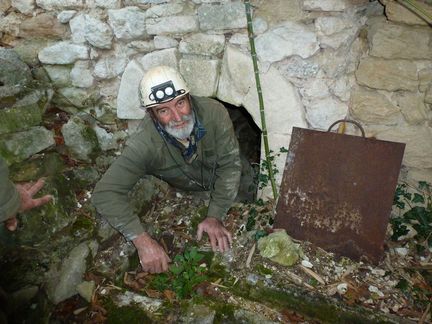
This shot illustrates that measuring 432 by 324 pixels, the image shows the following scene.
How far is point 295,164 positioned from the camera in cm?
288

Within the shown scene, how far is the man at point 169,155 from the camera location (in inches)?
109

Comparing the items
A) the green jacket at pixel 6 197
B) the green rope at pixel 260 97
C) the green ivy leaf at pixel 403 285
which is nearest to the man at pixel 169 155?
the green rope at pixel 260 97

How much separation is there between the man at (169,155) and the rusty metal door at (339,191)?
57 centimetres

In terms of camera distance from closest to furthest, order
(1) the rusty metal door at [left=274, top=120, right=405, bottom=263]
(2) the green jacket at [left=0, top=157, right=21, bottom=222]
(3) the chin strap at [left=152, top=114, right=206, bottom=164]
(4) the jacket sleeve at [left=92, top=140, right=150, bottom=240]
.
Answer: (2) the green jacket at [left=0, top=157, right=21, bottom=222] → (1) the rusty metal door at [left=274, top=120, right=405, bottom=263] → (4) the jacket sleeve at [left=92, top=140, right=150, bottom=240] → (3) the chin strap at [left=152, top=114, right=206, bottom=164]

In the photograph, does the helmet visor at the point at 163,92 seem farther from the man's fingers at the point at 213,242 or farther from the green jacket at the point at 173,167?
the man's fingers at the point at 213,242

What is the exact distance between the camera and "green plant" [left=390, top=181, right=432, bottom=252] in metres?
2.71

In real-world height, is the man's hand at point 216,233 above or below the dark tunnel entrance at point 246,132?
below

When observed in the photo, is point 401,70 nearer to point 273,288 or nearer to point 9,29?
point 273,288

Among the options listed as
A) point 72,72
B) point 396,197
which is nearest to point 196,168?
point 72,72

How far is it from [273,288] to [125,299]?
3.62 ft

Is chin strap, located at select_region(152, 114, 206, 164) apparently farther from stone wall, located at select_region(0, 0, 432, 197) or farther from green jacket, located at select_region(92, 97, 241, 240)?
stone wall, located at select_region(0, 0, 432, 197)

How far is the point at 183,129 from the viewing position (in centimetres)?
283

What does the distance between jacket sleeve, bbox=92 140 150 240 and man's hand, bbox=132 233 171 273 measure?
0.30 feet

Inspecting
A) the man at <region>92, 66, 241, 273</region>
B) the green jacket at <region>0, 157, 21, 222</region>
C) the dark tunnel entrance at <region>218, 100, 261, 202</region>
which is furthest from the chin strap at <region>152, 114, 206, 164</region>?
the dark tunnel entrance at <region>218, 100, 261, 202</region>
